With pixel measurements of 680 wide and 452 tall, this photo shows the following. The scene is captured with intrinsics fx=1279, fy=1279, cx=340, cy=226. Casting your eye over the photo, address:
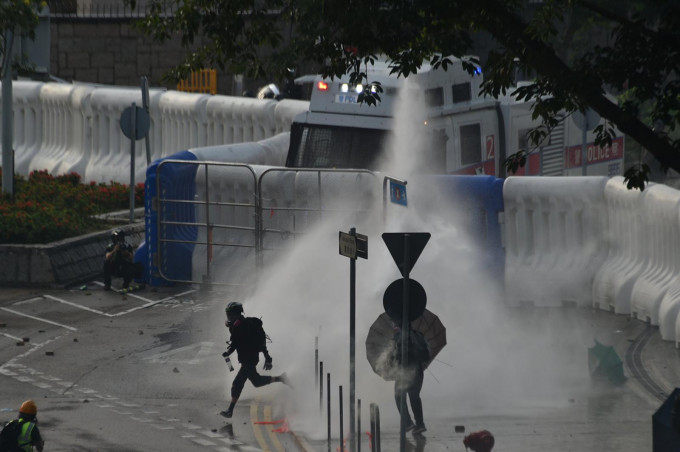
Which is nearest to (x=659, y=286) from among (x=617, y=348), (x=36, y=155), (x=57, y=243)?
(x=617, y=348)

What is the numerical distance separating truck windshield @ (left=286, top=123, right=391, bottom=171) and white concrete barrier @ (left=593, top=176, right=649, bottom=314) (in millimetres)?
4376

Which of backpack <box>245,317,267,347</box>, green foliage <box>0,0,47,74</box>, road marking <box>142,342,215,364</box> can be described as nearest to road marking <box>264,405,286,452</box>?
backpack <box>245,317,267,347</box>

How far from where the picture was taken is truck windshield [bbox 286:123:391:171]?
21.6 m

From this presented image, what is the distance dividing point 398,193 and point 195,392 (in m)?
4.52

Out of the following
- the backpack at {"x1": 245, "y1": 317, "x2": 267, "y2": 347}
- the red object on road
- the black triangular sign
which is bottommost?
the red object on road

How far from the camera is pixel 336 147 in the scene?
2178 cm

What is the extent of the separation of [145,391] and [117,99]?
17002 millimetres

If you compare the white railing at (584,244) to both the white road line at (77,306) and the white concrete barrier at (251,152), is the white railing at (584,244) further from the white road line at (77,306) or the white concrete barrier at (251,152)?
the white road line at (77,306)

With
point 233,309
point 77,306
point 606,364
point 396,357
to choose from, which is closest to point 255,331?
point 233,309

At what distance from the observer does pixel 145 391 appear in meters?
14.8

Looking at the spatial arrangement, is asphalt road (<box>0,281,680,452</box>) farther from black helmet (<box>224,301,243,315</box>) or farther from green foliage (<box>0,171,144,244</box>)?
green foliage (<box>0,171,144,244</box>)

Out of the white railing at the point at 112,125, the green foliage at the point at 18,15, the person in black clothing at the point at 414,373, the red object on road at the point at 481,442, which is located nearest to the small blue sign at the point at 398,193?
the person in black clothing at the point at 414,373

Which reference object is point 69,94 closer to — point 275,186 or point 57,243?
point 57,243

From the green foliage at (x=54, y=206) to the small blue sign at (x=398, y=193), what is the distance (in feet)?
22.3
